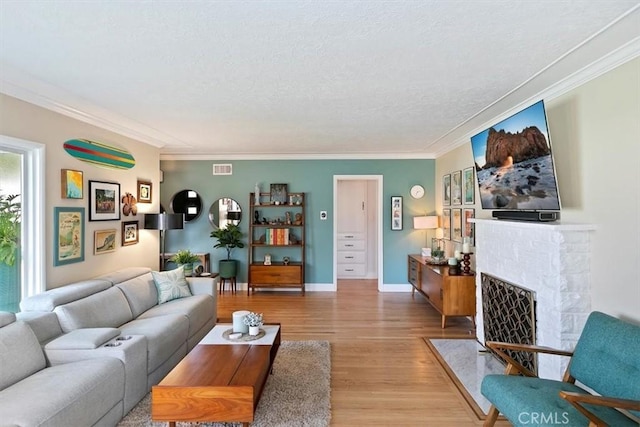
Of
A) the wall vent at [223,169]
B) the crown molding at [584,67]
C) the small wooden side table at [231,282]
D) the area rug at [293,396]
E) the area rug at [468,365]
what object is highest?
the crown molding at [584,67]

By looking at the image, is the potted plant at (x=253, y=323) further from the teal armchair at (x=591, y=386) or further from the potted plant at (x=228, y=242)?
the potted plant at (x=228, y=242)

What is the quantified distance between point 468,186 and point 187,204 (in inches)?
187

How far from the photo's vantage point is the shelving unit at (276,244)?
5750 mm

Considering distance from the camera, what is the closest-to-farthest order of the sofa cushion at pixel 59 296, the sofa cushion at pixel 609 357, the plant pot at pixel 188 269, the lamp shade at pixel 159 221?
1. the sofa cushion at pixel 609 357
2. the sofa cushion at pixel 59 296
3. the lamp shade at pixel 159 221
4. the plant pot at pixel 188 269

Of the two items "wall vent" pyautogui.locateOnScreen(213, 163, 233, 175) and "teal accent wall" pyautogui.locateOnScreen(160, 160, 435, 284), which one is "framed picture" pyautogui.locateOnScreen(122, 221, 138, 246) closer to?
"teal accent wall" pyautogui.locateOnScreen(160, 160, 435, 284)

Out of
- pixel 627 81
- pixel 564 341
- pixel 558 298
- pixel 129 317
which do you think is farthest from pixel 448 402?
pixel 129 317

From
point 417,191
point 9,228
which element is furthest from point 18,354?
point 417,191

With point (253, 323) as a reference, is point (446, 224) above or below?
above

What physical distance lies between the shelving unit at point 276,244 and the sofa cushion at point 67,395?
137 inches

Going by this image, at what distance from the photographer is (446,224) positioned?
5406 mm

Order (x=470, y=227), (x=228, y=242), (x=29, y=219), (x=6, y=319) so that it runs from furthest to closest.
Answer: (x=228, y=242)
(x=470, y=227)
(x=29, y=219)
(x=6, y=319)

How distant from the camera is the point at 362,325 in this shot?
14.1ft

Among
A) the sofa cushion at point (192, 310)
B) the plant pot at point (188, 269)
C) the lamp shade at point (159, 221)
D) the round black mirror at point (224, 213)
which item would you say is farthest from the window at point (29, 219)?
the round black mirror at point (224, 213)

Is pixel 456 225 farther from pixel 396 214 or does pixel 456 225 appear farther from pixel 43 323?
pixel 43 323
